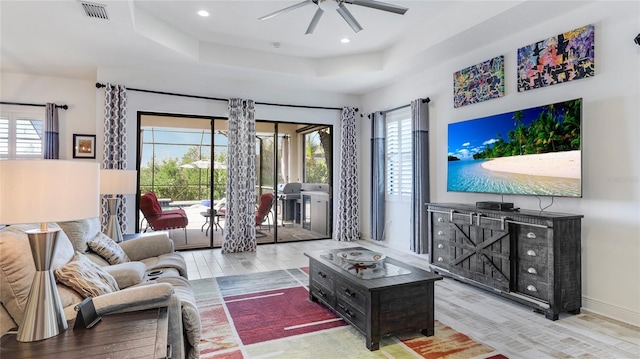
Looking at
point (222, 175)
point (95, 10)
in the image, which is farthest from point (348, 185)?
point (95, 10)

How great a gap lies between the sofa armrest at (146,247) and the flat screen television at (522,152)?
354 cm

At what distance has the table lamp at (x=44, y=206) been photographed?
124 cm

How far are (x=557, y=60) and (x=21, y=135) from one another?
7136 millimetres

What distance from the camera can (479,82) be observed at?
13.8 ft

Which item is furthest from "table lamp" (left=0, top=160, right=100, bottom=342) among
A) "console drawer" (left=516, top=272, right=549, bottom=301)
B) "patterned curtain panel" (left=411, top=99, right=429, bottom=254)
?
"patterned curtain panel" (left=411, top=99, right=429, bottom=254)

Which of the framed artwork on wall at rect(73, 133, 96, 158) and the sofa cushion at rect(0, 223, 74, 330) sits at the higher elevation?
the framed artwork on wall at rect(73, 133, 96, 158)

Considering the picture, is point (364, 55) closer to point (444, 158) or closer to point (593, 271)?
point (444, 158)

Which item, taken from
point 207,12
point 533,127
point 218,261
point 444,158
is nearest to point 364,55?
point 444,158

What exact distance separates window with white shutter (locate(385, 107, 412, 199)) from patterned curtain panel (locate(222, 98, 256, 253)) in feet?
7.71

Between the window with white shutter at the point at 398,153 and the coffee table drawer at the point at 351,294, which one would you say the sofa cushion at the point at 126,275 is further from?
the window with white shutter at the point at 398,153

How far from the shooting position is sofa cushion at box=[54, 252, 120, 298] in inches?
68.8

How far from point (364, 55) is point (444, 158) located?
2.01 m

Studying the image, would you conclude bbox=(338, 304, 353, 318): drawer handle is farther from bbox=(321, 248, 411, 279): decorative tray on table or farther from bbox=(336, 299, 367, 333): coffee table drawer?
bbox=(321, 248, 411, 279): decorative tray on table

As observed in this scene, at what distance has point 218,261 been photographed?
4973mm
